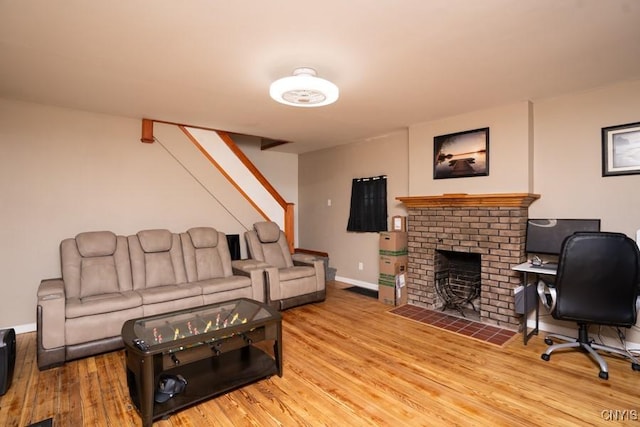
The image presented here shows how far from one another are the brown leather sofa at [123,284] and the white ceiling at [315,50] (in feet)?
5.12

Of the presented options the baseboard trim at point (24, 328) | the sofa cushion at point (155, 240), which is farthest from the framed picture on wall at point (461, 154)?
the baseboard trim at point (24, 328)

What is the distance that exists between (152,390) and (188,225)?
2868 millimetres

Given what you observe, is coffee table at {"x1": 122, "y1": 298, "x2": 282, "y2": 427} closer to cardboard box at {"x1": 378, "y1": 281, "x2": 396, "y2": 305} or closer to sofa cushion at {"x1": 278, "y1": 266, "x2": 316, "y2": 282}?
sofa cushion at {"x1": 278, "y1": 266, "x2": 316, "y2": 282}

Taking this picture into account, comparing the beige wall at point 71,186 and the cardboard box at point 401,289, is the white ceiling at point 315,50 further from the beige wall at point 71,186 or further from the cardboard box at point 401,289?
the cardboard box at point 401,289

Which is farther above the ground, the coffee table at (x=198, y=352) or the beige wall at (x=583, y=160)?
the beige wall at (x=583, y=160)

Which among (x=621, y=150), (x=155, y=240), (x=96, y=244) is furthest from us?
(x=155, y=240)

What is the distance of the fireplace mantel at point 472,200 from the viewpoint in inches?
134

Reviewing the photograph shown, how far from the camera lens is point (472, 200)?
12.3 ft

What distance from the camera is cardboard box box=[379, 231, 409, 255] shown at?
4.45 meters

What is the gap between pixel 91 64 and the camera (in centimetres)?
256

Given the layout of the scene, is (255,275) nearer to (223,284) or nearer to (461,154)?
(223,284)

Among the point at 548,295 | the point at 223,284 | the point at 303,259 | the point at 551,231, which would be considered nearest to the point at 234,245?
the point at 303,259

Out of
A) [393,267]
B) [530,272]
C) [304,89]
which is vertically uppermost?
[304,89]

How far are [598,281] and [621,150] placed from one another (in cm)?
134
